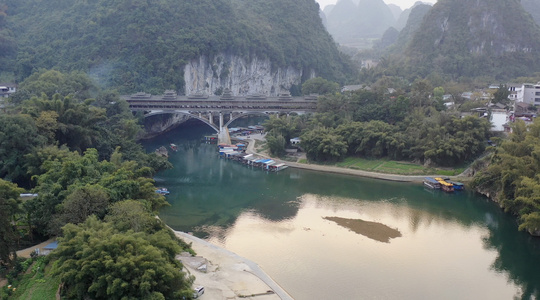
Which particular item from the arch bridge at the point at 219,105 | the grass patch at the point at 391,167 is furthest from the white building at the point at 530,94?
the arch bridge at the point at 219,105

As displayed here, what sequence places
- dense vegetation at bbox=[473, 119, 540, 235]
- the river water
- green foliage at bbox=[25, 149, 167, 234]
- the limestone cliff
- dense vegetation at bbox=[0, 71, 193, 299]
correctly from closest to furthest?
1. dense vegetation at bbox=[0, 71, 193, 299]
2. green foliage at bbox=[25, 149, 167, 234]
3. the river water
4. dense vegetation at bbox=[473, 119, 540, 235]
5. the limestone cliff

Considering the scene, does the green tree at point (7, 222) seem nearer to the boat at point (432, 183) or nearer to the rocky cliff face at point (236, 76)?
the boat at point (432, 183)

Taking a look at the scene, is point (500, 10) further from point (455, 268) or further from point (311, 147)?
point (455, 268)

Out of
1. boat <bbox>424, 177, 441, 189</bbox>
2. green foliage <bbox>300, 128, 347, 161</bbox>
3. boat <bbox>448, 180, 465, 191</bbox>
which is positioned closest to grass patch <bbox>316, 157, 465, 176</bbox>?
green foliage <bbox>300, 128, 347, 161</bbox>

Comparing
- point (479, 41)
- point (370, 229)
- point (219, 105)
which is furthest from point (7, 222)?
point (479, 41)

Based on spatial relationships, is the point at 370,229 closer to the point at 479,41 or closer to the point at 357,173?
the point at 357,173

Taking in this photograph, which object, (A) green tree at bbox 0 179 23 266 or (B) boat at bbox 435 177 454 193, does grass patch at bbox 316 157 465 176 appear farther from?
(A) green tree at bbox 0 179 23 266

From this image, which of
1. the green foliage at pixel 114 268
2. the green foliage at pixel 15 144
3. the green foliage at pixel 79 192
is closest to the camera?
the green foliage at pixel 114 268
